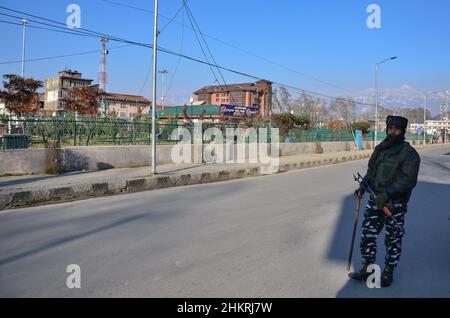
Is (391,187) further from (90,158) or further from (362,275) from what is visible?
(90,158)

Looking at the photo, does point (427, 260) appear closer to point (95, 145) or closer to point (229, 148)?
point (95, 145)

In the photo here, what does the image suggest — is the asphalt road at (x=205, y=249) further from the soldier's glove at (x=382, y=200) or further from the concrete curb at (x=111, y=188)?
the soldier's glove at (x=382, y=200)

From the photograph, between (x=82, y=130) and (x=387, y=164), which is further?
(x=82, y=130)

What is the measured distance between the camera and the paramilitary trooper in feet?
13.7

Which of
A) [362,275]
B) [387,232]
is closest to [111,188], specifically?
[362,275]

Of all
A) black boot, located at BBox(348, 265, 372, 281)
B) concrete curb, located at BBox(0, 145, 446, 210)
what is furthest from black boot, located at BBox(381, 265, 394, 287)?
concrete curb, located at BBox(0, 145, 446, 210)

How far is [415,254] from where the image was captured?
18.2 feet

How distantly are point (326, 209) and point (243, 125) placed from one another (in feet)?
46.1

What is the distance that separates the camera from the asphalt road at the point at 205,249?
4230mm

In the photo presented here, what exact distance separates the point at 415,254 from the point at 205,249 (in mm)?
2865

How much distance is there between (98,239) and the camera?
Answer: 240 inches

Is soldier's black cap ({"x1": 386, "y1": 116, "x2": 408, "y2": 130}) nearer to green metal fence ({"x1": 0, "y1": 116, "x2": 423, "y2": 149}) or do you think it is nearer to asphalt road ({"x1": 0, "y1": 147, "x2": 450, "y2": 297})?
asphalt road ({"x1": 0, "y1": 147, "x2": 450, "y2": 297})

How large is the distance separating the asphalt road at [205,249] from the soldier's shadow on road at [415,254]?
1 cm

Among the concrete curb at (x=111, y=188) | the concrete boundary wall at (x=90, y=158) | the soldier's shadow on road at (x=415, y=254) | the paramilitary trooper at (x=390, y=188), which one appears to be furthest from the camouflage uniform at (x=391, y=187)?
the concrete boundary wall at (x=90, y=158)
